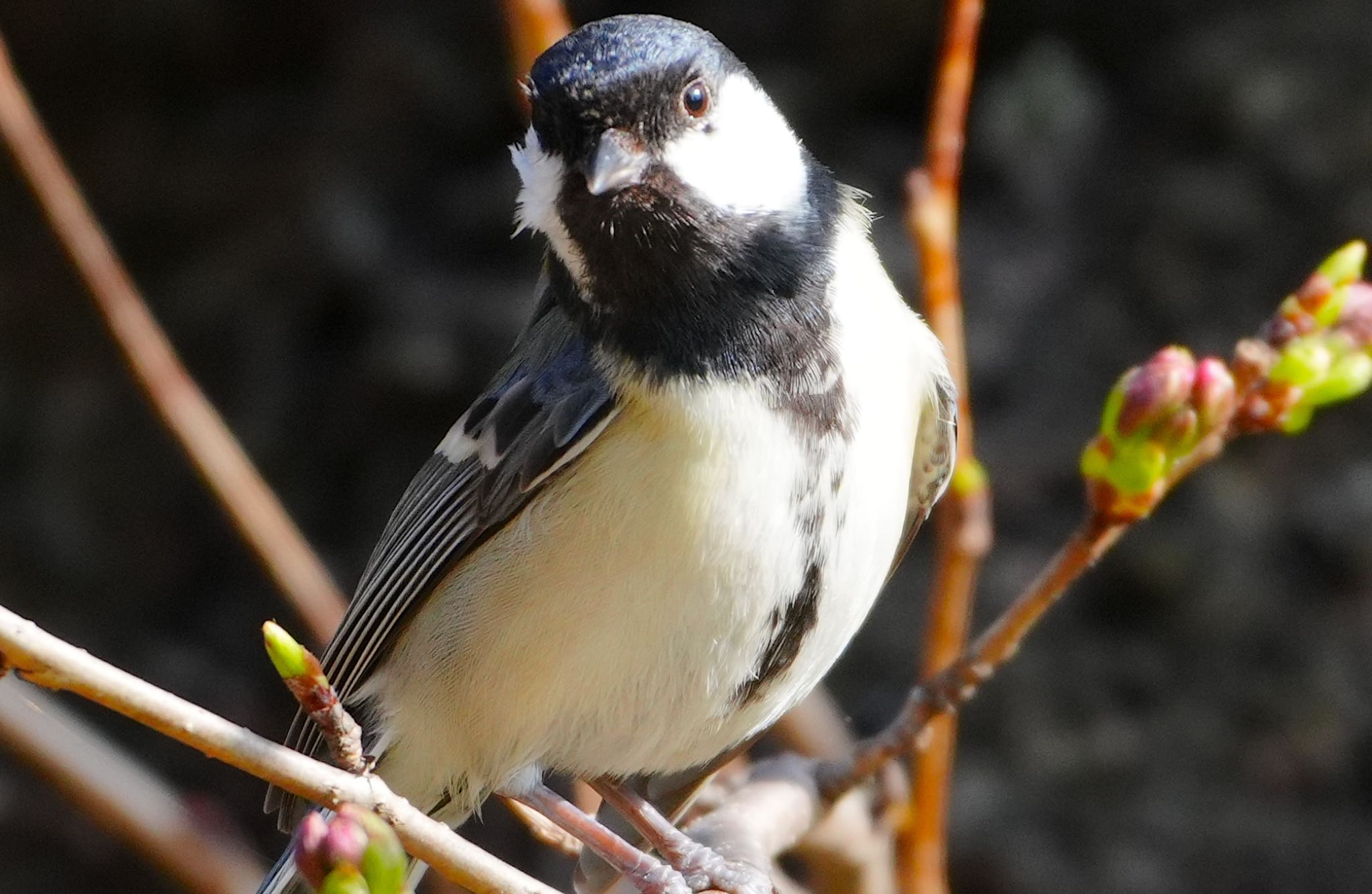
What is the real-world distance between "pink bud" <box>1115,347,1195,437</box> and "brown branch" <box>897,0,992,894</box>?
0.86 ft

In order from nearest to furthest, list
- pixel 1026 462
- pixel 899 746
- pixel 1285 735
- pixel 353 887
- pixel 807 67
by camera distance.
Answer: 1. pixel 353 887
2. pixel 899 746
3. pixel 1285 735
4. pixel 1026 462
5. pixel 807 67

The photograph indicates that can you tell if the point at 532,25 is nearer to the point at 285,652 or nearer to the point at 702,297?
the point at 702,297

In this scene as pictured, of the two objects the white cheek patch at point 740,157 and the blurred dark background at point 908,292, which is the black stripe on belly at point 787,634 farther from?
the blurred dark background at point 908,292

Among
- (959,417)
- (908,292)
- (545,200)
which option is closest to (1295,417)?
(959,417)

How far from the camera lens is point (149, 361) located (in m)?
1.42

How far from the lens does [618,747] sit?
1462 mm

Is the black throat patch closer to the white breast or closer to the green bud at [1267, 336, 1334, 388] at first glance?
the white breast

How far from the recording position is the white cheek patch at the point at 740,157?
129 cm

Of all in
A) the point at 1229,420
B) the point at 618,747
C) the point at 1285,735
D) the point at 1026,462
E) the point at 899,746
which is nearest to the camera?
the point at 1229,420

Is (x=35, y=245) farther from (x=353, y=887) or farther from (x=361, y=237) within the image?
(x=353, y=887)

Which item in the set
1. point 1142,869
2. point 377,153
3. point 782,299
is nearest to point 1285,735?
point 1142,869

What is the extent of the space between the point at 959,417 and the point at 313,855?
2.75ft

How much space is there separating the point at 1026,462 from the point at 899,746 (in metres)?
1.14

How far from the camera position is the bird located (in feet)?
4.16
